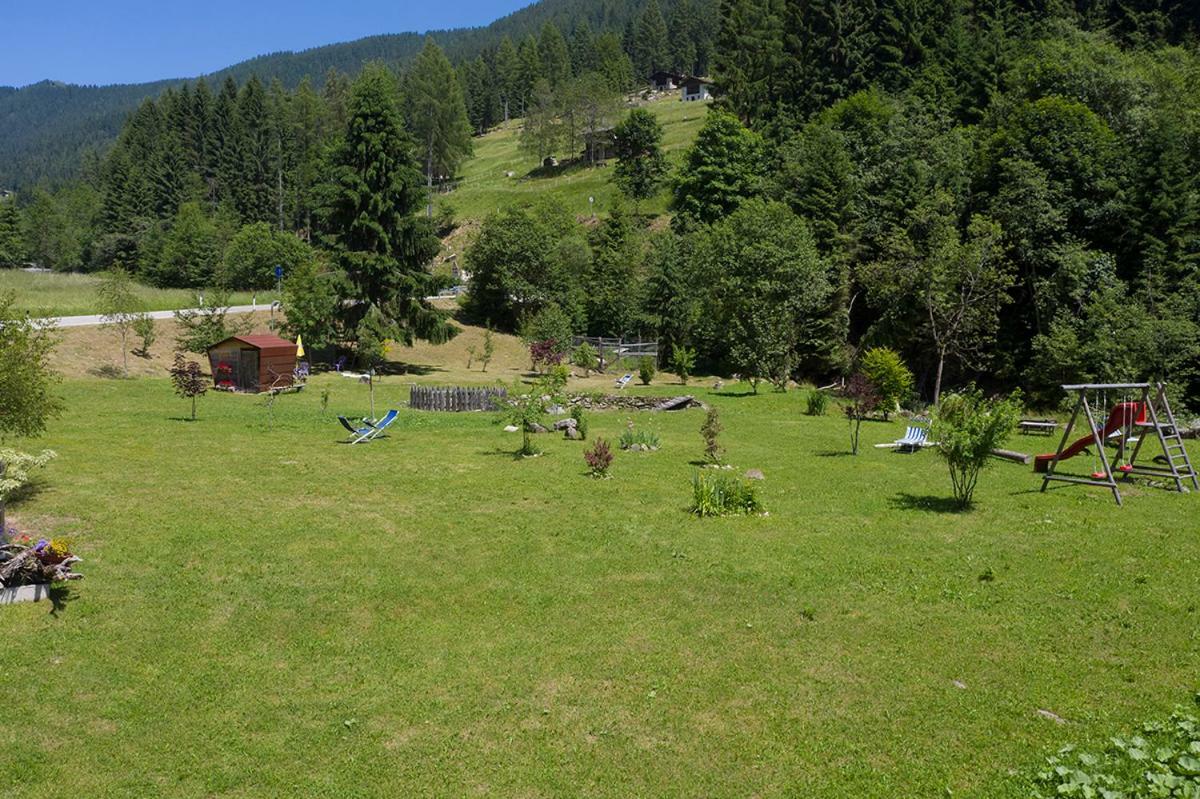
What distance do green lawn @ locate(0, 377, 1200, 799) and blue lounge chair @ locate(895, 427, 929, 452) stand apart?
545 centimetres

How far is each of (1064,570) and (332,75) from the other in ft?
414

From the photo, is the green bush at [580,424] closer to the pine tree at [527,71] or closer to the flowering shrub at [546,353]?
the flowering shrub at [546,353]

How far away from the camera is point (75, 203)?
124 m

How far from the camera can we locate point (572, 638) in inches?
419

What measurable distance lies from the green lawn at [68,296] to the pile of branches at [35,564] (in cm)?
3469

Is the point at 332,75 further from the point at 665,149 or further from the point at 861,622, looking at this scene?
the point at 861,622

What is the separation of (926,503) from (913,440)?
7.27m

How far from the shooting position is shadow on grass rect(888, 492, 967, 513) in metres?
16.8

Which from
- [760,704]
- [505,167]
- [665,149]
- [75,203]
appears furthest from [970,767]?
[75,203]

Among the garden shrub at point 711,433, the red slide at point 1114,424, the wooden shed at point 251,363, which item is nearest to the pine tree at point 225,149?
the wooden shed at point 251,363

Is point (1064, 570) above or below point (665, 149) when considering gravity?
below

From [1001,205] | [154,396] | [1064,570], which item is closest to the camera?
[1064,570]

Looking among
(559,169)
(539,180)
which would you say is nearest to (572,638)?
(539,180)

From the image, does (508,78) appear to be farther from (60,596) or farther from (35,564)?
(60,596)
